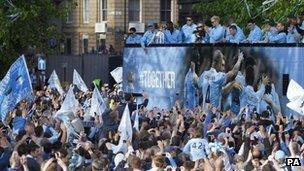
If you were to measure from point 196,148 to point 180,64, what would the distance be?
11.7 meters

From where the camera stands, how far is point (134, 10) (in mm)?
61219

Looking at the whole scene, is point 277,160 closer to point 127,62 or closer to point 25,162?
point 25,162

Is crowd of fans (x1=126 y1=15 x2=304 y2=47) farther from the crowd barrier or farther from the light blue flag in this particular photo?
the light blue flag

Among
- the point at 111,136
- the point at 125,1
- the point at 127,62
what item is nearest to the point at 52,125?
the point at 111,136

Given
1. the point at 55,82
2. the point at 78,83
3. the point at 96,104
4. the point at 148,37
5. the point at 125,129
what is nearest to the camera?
the point at 125,129

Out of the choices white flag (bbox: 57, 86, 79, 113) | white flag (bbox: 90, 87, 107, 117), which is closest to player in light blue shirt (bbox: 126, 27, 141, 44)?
white flag (bbox: 90, 87, 107, 117)

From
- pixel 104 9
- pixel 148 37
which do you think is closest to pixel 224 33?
pixel 148 37

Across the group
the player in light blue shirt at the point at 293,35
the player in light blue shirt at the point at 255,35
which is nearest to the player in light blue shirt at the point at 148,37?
the player in light blue shirt at the point at 255,35

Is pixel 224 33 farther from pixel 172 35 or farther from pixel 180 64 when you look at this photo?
pixel 180 64

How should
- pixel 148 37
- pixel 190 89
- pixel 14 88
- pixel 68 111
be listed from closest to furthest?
pixel 14 88 < pixel 68 111 < pixel 190 89 < pixel 148 37

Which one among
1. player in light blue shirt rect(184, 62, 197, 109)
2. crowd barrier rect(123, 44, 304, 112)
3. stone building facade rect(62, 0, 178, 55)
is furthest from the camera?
stone building facade rect(62, 0, 178, 55)

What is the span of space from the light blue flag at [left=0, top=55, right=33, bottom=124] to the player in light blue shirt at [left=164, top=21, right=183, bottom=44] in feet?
23.7

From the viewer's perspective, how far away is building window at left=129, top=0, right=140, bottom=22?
60.9 metres

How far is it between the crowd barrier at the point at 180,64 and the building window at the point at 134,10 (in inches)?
1195
